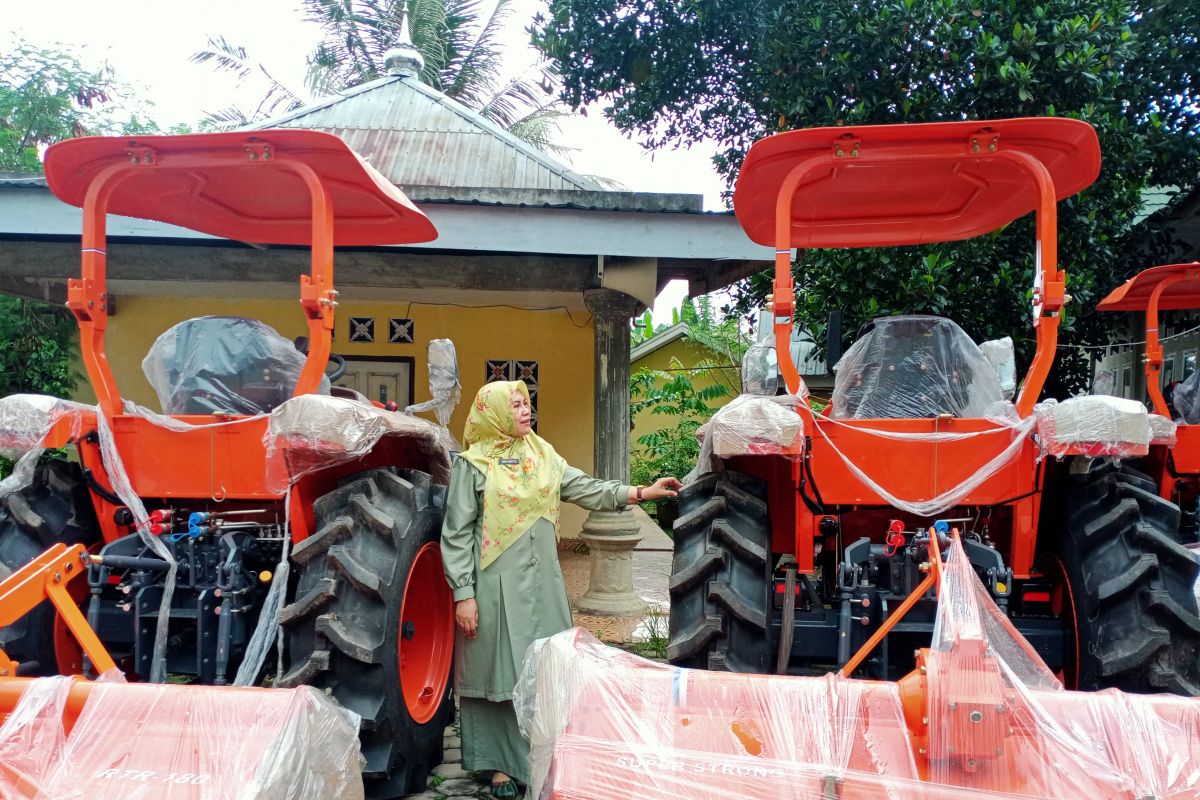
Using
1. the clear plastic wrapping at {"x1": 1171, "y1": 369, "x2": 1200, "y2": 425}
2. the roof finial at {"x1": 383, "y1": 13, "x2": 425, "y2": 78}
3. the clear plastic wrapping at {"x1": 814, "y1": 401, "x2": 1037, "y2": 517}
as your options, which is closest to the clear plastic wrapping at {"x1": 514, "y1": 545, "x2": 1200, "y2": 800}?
the clear plastic wrapping at {"x1": 814, "y1": 401, "x2": 1037, "y2": 517}

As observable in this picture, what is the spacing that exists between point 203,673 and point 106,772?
1.02m

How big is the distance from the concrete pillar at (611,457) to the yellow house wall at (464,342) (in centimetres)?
157

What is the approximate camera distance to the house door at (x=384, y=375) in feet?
28.4

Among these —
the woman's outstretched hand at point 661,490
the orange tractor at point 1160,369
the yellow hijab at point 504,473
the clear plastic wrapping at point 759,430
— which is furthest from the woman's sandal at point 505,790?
the orange tractor at point 1160,369

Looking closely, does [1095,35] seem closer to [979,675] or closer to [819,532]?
[819,532]

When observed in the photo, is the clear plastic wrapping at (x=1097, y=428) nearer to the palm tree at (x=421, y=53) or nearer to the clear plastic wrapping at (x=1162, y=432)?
the clear plastic wrapping at (x=1162, y=432)

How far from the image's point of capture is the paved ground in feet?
11.5

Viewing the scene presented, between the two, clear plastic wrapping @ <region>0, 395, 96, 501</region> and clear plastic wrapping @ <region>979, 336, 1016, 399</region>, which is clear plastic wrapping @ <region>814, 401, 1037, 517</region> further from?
clear plastic wrapping @ <region>0, 395, 96, 501</region>

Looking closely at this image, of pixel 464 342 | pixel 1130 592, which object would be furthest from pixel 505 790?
pixel 464 342

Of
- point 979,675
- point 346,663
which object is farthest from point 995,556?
point 346,663

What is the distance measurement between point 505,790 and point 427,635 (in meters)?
0.80

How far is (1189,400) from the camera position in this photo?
551cm

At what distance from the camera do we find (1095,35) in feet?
24.5

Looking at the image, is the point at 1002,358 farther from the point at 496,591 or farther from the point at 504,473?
the point at 496,591
